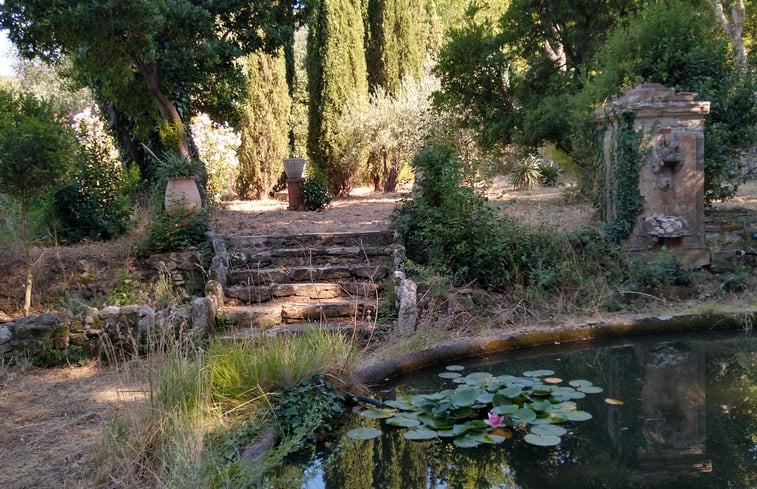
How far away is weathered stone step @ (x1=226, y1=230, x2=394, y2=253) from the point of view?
25.1ft

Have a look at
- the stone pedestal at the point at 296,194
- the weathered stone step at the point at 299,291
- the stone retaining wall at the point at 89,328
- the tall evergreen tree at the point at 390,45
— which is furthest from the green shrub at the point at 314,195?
the stone retaining wall at the point at 89,328

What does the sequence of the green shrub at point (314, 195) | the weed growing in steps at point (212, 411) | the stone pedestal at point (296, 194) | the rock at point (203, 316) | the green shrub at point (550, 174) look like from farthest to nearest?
the green shrub at point (550, 174)
the green shrub at point (314, 195)
the stone pedestal at point (296, 194)
the rock at point (203, 316)
the weed growing in steps at point (212, 411)

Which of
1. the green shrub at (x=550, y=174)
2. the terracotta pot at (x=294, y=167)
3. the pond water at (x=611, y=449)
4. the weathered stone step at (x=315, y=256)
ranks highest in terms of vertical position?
the terracotta pot at (x=294, y=167)

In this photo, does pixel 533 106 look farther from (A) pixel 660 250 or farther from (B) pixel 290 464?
(B) pixel 290 464

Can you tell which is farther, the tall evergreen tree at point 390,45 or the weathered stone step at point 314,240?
the tall evergreen tree at point 390,45

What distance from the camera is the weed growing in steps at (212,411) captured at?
285 centimetres

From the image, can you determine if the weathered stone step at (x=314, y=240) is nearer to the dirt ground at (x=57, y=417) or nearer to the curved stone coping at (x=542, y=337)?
the dirt ground at (x=57, y=417)

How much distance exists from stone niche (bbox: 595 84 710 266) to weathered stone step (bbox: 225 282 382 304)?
2.87 meters

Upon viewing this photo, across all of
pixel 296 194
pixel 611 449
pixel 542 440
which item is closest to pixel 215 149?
pixel 296 194

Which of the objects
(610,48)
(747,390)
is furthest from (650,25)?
(747,390)

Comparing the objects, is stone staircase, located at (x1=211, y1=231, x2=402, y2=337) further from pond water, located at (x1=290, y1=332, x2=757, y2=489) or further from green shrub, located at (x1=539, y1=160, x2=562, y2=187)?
green shrub, located at (x1=539, y1=160, x2=562, y2=187)

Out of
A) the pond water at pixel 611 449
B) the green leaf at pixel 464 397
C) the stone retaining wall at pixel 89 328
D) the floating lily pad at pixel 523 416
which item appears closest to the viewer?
the pond water at pixel 611 449

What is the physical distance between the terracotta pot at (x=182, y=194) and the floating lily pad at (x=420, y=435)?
485 centimetres

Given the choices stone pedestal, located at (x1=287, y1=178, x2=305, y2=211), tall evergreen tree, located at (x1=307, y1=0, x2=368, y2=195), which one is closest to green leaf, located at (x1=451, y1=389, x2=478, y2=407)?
stone pedestal, located at (x1=287, y1=178, x2=305, y2=211)
